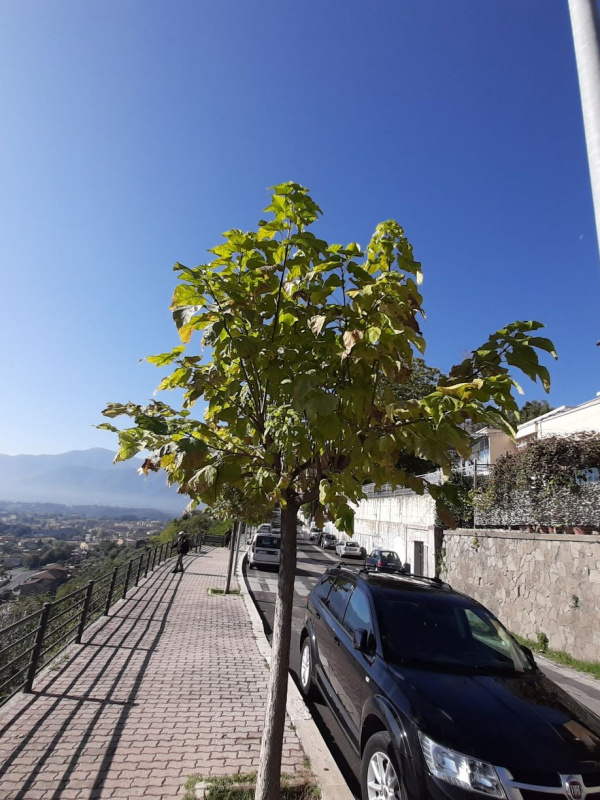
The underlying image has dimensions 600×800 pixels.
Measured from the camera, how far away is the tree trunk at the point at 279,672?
3285 millimetres

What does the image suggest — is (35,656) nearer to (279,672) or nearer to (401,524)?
(279,672)

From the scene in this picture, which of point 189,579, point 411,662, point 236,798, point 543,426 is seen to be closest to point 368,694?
point 411,662

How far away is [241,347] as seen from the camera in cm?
254

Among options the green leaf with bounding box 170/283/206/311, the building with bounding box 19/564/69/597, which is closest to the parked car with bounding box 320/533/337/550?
the building with bounding box 19/564/69/597

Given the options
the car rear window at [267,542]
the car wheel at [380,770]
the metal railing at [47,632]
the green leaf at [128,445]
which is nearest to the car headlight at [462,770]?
the car wheel at [380,770]

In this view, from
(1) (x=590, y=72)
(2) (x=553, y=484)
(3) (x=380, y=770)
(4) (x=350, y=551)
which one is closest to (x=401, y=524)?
(4) (x=350, y=551)

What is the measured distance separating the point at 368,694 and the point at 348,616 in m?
1.31

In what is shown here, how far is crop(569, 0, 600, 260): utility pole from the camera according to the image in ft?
7.41

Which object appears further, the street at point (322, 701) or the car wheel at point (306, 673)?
the car wheel at point (306, 673)

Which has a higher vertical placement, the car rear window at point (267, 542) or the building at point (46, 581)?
the car rear window at point (267, 542)

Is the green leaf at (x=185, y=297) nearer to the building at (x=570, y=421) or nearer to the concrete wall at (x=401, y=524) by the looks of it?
the concrete wall at (x=401, y=524)

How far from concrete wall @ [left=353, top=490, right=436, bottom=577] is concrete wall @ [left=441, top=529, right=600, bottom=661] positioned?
190 inches

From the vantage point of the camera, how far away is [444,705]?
3.26 meters

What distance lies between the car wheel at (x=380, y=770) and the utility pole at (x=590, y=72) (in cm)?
354
